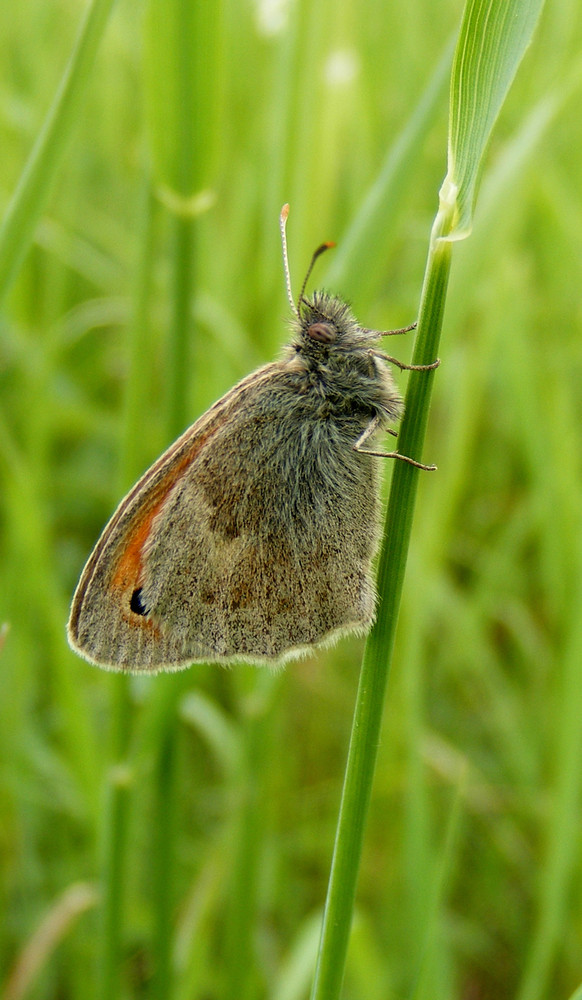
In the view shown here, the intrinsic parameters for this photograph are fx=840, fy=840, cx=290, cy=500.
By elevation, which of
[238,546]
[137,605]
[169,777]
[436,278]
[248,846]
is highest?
[436,278]

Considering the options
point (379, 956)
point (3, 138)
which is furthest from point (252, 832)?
point (3, 138)

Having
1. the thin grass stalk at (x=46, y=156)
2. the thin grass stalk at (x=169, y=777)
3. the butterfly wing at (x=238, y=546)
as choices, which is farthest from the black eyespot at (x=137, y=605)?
the thin grass stalk at (x=46, y=156)

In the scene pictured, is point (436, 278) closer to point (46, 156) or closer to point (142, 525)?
point (46, 156)

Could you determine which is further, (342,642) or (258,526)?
(342,642)

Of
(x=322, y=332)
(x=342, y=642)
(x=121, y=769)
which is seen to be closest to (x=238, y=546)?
(x=322, y=332)

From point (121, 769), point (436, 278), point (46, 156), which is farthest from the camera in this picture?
point (121, 769)

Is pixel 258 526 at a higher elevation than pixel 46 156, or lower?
lower
